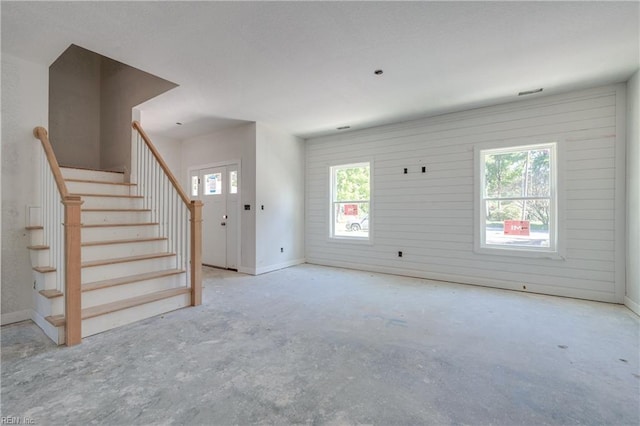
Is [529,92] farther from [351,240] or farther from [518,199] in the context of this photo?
[351,240]

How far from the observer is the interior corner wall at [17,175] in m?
2.84

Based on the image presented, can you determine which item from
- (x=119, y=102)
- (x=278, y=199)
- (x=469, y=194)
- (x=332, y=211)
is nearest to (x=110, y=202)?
(x=119, y=102)

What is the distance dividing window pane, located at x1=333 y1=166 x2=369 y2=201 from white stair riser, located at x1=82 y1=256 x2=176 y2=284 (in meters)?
3.38

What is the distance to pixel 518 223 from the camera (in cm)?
414

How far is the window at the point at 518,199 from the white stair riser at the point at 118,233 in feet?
15.4

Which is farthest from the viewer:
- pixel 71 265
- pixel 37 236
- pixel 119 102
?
pixel 119 102

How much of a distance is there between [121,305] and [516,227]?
505cm

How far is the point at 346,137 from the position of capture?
18.5 feet

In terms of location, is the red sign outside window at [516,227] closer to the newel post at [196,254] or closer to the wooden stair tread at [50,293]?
the newel post at [196,254]

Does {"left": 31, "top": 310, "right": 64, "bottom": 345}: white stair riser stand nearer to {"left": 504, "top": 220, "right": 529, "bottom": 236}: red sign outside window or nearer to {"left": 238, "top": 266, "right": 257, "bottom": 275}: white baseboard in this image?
{"left": 238, "top": 266, "right": 257, "bottom": 275}: white baseboard

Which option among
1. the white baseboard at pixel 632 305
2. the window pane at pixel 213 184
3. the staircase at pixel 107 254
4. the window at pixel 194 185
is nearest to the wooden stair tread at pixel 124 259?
the staircase at pixel 107 254

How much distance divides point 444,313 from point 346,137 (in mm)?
3714

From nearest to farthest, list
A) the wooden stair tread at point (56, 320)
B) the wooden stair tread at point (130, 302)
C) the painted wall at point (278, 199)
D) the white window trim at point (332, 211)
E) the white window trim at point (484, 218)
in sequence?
1. the wooden stair tread at point (56, 320)
2. the wooden stair tread at point (130, 302)
3. the white window trim at point (484, 218)
4. the painted wall at point (278, 199)
5. the white window trim at point (332, 211)

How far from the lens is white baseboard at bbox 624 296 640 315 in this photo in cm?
313
